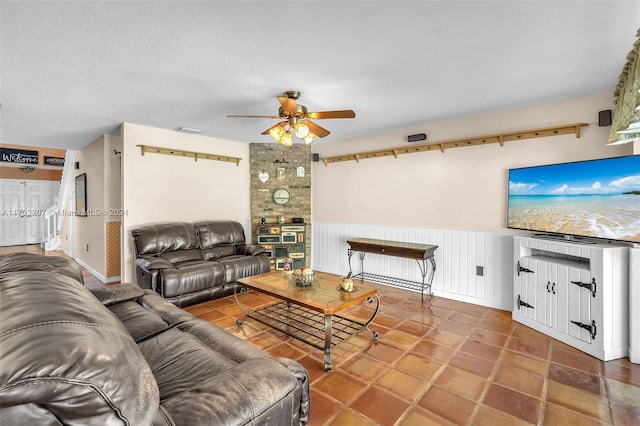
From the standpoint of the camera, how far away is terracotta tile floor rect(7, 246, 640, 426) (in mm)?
1854

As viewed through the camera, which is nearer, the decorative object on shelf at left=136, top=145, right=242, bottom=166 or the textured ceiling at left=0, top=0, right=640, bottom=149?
the textured ceiling at left=0, top=0, right=640, bottom=149

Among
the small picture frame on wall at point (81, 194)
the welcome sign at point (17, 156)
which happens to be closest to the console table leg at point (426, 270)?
the small picture frame on wall at point (81, 194)

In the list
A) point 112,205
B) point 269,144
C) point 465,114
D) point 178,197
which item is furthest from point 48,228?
point 465,114

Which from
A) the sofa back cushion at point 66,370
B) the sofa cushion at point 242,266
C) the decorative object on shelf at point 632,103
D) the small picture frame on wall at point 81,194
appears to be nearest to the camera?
the sofa back cushion at point 66,370

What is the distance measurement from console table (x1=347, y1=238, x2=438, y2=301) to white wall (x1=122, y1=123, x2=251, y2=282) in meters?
2.44

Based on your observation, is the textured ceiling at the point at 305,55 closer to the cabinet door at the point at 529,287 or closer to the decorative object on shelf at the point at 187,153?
the decorative object on shelf at the point at 187,153

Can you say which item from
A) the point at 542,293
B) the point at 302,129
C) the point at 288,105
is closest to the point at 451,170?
the point at 542,293

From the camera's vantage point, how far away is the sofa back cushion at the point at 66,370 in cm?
61

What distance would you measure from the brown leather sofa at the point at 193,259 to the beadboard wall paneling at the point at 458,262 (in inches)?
69.8

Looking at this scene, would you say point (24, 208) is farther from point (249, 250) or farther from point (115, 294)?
point (115, 294)

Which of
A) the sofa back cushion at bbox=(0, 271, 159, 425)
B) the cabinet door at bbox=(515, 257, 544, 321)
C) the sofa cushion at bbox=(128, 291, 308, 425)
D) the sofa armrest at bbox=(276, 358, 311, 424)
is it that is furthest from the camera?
the cabinet door at bbox=(515, 257, 544, 321)

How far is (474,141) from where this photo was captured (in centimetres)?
385

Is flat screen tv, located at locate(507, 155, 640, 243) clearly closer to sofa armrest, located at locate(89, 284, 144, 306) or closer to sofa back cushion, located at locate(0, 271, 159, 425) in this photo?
sofa back cushion, located at locate(0, 271, 159, 425)

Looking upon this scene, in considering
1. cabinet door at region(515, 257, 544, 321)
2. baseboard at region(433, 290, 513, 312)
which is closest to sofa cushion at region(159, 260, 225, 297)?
baseboard at region(433, 290, 513, 312)
